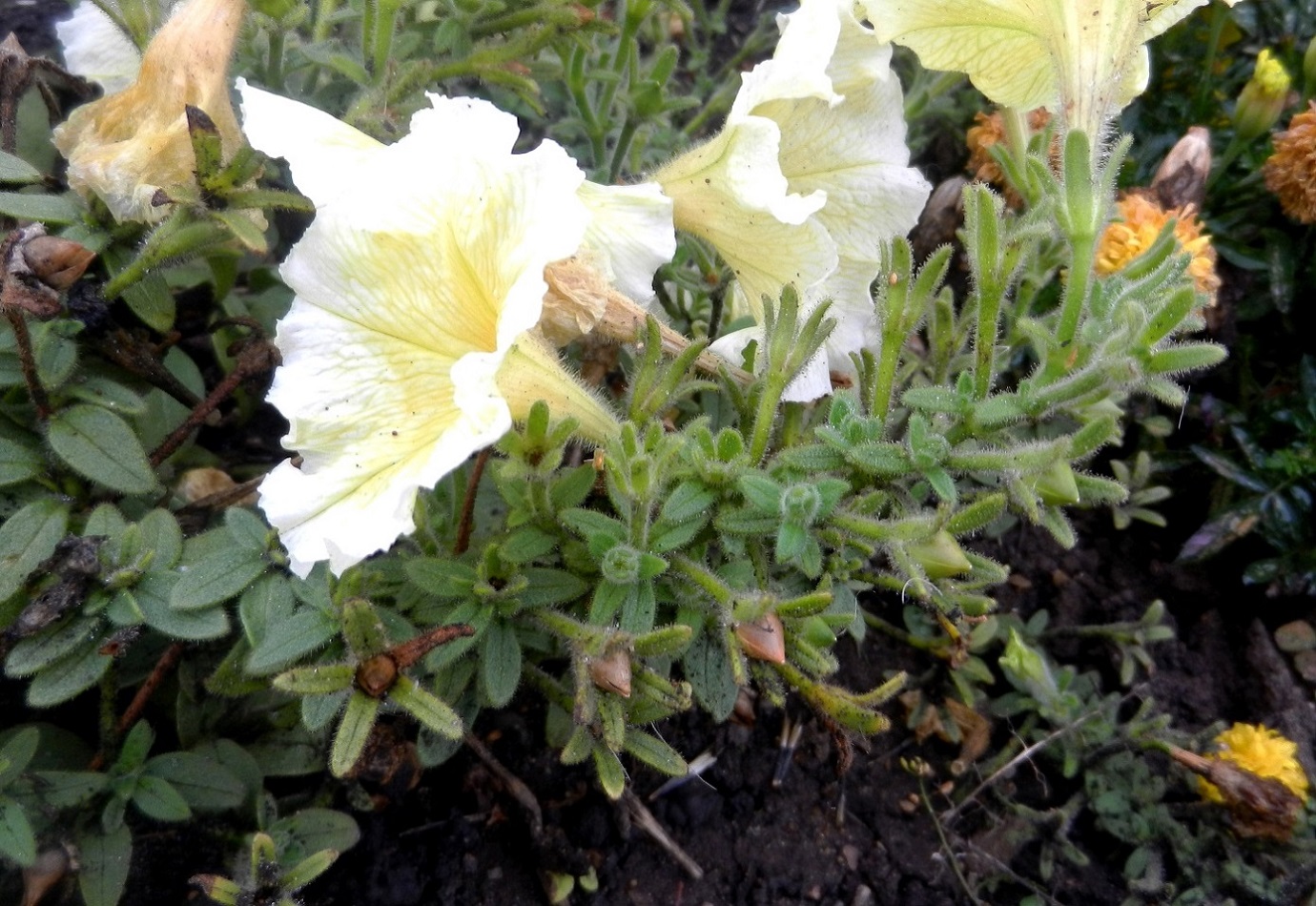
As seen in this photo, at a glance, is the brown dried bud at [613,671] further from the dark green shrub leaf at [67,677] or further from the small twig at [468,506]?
the dark green shrub leaf at [67,677]

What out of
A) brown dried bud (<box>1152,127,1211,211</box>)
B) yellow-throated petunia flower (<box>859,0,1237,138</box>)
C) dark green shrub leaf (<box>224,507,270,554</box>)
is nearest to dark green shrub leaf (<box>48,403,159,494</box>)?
dark green shrub leaf (<box>224,507,270,554</box>)

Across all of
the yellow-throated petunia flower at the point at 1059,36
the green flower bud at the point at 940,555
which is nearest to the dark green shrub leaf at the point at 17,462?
the green flower bud at the point at 940,555

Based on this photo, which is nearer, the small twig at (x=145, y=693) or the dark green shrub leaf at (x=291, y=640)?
the dark green shrub leaf at (x=291, y=640)

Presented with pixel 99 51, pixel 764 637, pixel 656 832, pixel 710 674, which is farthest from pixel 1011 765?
pixel 99 51

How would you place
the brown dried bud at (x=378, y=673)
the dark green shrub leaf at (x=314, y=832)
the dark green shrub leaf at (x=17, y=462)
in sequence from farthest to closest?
the dark green shrub leaf at (x=314, y=832), the dark green shrub leaf at (x=17, y=462), the brown dried bud at (x=378, y=673)

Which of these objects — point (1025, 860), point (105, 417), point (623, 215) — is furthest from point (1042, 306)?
point (105, 417)

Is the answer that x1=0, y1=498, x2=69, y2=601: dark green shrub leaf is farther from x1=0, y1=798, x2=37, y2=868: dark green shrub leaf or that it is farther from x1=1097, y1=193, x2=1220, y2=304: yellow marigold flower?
x1=1097, y1=193, x2=1220, y2=304: yellow marigold flower
